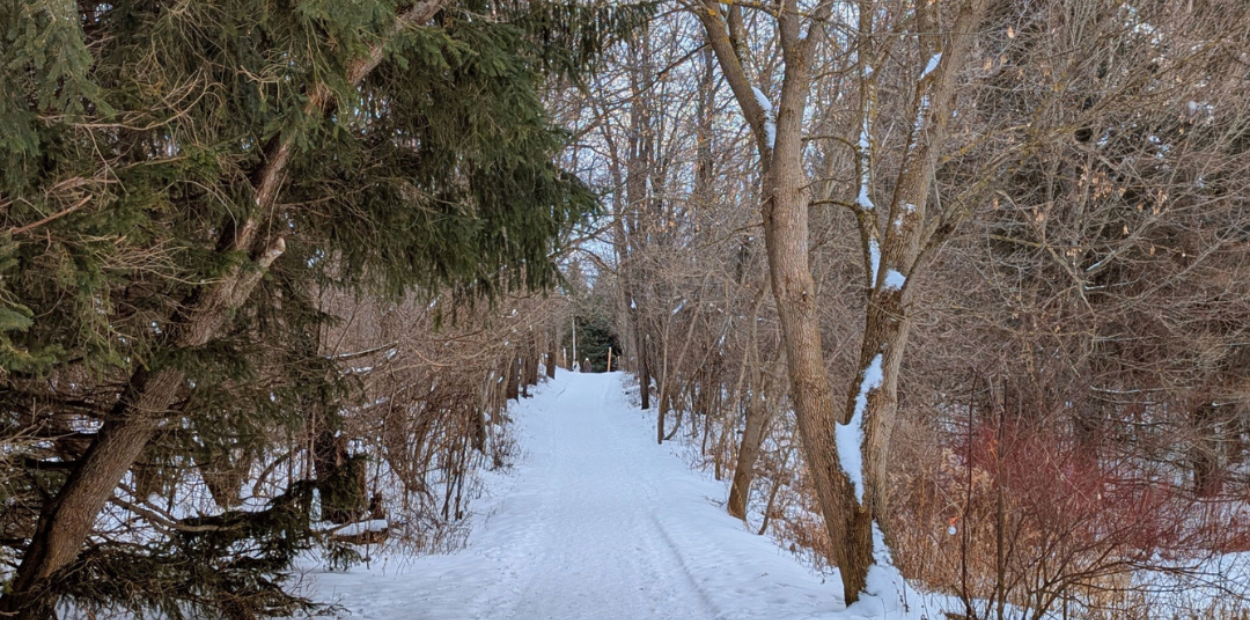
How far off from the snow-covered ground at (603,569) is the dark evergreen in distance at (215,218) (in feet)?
6.44

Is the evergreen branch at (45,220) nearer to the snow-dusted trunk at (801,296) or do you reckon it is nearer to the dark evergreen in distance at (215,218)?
the dark evergreen in distance at (215,218)

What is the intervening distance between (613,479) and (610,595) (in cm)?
737

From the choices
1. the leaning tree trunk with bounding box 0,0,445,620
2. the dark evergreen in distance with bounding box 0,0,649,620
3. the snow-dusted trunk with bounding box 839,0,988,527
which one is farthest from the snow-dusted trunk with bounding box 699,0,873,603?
the leaning tree trunk with bounding box 0,0,445,620

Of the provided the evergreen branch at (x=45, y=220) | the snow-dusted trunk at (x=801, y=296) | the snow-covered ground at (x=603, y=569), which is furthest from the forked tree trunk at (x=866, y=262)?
the evergreen branch at (x=45, y=220)

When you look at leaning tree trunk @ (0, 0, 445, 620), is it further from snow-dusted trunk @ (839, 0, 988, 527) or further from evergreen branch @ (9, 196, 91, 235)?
snow-dusted trunk @ (839, 0, 988, 527)

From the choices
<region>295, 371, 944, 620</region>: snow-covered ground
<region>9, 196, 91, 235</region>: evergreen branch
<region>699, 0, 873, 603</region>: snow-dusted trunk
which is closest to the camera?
<region>9, 196, 91, 235</region>: evergreen branch

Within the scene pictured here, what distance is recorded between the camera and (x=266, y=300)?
18.0 feet

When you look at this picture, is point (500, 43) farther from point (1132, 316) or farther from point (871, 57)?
point (1132, 316)

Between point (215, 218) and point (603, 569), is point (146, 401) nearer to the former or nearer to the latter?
point (215, 218)

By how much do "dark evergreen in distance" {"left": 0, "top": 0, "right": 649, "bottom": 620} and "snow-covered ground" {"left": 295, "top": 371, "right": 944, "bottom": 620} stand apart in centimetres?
196

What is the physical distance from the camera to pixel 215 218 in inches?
179

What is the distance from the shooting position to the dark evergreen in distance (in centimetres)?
309

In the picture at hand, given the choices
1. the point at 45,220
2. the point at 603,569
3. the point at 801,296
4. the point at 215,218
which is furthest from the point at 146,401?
the point at 603,569

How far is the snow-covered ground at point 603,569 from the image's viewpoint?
6504 millimetres
